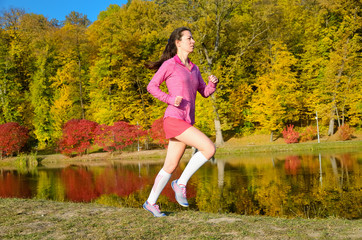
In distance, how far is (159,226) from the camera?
3.87 meters

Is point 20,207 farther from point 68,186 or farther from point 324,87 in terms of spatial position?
point 324,87

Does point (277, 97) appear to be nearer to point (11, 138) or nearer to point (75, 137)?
point (75, 137)

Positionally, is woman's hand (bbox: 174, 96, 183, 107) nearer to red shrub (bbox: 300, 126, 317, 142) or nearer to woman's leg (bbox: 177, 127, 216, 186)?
woman's leg (bbox: 177, 127, 216, 186)

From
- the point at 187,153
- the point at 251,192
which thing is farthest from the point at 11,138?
the point at 251,192

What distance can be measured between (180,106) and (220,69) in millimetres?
25476

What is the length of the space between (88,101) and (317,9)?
950 inches

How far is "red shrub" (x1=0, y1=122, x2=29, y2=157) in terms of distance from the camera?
2586cm

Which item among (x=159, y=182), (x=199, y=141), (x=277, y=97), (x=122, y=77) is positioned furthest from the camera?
(x=122, y=77)

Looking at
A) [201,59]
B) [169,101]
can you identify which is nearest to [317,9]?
[201,59]

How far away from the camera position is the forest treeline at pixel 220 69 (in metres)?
26.7

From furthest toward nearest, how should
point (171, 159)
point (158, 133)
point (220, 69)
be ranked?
point (220, 69), point (158, 133), point (171, 159)

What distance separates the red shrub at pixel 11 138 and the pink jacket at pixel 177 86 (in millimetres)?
25085

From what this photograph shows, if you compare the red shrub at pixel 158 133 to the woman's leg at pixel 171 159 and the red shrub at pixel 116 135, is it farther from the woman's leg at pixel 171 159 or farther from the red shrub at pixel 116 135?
the woman's leg at pixel 171 159

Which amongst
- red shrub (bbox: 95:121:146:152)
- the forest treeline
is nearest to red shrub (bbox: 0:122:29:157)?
the forest treeline
